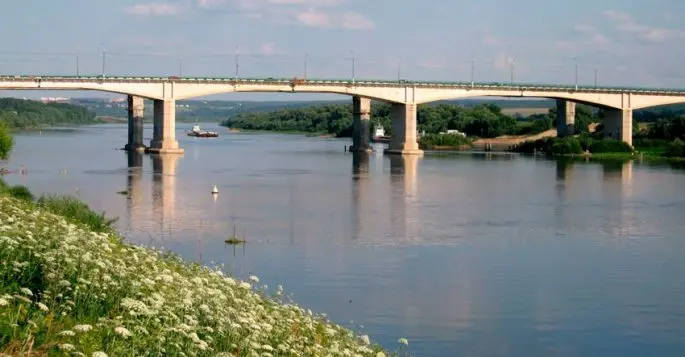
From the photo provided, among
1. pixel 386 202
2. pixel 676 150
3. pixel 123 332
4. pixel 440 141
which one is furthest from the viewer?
pixel 440 141

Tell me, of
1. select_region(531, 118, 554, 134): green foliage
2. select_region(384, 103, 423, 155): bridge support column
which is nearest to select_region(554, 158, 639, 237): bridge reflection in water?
select_region(384, 103, 423, 155): bridge support column

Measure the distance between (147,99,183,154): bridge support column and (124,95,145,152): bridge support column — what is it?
395cm

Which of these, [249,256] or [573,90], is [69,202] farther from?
[573,90]

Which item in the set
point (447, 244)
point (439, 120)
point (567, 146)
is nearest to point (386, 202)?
point (447, 244)

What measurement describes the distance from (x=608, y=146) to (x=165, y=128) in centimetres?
3949

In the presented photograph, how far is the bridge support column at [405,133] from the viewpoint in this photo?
331 ft

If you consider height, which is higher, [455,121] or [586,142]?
[455,121]

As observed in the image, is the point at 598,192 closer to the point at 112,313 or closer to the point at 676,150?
the point at 676,150

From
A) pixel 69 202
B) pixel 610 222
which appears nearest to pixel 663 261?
pixel 610 222

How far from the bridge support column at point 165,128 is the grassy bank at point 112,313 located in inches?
3087

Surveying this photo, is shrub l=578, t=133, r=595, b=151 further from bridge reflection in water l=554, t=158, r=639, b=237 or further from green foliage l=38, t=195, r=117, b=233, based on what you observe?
green foliage l=38, t=195, r=117, b=233

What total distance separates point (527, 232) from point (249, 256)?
462 inches

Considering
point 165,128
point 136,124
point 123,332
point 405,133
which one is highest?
point 136,124

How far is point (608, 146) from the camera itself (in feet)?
335
